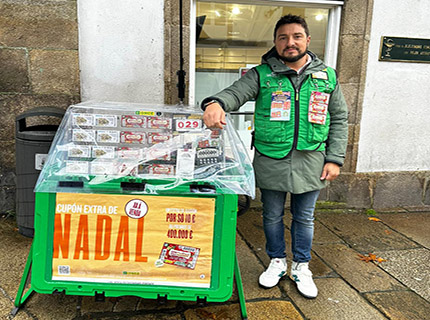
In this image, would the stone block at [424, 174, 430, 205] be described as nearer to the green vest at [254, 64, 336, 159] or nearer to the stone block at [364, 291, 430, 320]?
the stone block at [364, 291, 430, 320]

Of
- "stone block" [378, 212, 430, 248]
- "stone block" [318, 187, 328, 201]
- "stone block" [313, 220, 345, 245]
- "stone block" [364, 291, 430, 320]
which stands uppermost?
"stone block" [318, 187, 328, 201]

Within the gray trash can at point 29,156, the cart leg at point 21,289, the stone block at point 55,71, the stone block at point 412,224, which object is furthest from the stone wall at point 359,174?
the cart leg at point 21,289

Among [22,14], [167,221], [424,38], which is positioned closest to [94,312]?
[167,221]

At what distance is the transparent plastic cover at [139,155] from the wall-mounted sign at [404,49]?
9.64 feet

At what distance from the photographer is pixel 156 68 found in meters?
3.93

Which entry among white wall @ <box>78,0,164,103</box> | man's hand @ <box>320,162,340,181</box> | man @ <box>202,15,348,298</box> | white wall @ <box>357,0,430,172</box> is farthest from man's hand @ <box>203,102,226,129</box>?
white wall @ <box>357,0,430,172</box>

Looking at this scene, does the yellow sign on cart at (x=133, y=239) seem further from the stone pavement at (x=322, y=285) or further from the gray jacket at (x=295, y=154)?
the gray jacket at (x=295, y=154)

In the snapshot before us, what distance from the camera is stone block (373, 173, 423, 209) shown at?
15.3 ft

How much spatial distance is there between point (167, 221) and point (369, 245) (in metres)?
2.50

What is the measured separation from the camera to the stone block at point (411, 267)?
3.03 meters

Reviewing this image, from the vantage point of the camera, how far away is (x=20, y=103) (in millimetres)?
3787

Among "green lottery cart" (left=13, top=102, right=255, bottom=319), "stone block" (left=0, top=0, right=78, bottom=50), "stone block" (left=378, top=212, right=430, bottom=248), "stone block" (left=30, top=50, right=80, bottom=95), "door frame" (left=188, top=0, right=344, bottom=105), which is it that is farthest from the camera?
"door frame" (left=188, top=0, right=344, bottom=105)

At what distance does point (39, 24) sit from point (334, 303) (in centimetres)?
365

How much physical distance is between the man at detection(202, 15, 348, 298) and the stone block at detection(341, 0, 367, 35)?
6.21 ft
